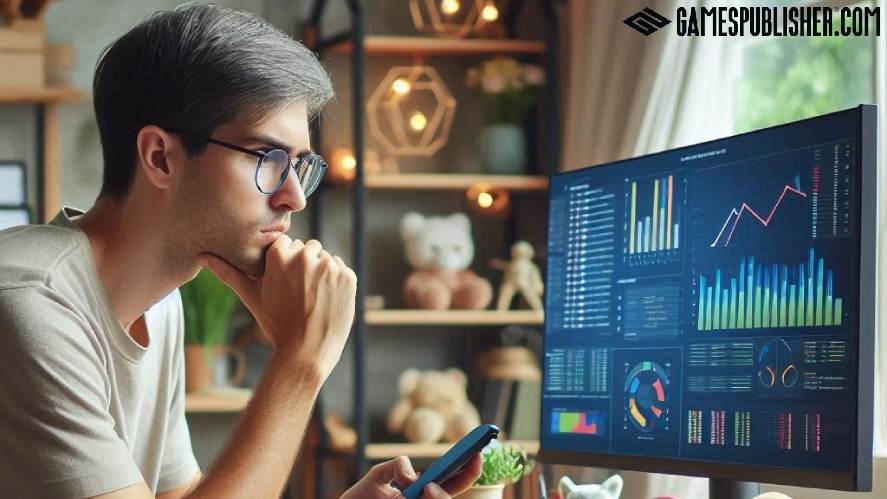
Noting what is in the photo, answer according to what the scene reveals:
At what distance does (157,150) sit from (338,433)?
169 cm

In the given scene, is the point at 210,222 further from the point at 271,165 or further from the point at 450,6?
the point at 450,6

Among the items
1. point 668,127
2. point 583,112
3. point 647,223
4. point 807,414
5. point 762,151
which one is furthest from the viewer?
point 583,112

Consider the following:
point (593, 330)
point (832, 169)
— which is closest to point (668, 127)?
point (593, 330)

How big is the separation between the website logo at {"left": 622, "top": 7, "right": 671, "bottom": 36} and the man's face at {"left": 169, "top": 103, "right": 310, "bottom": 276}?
1.27 metres

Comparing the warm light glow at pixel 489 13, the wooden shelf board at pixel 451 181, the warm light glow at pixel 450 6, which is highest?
the warm light glow at pixel 450 6

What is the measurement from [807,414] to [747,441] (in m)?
0.09

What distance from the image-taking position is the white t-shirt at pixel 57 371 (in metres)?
1.12

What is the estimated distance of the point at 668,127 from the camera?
2375 mm

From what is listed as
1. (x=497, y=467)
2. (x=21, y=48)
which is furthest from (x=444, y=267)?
(x=497, y=467)

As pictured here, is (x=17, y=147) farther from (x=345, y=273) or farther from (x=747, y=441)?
(x=747, y=441)

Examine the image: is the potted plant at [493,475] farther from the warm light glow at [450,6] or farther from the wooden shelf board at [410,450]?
the warm light glow at [450,6]

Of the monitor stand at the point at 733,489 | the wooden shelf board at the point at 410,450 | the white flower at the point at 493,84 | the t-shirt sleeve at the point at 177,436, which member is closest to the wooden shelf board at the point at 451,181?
the white flower at the point at 493,84

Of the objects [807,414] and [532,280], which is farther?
[532,280]

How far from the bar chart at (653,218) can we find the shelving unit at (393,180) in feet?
4.63
